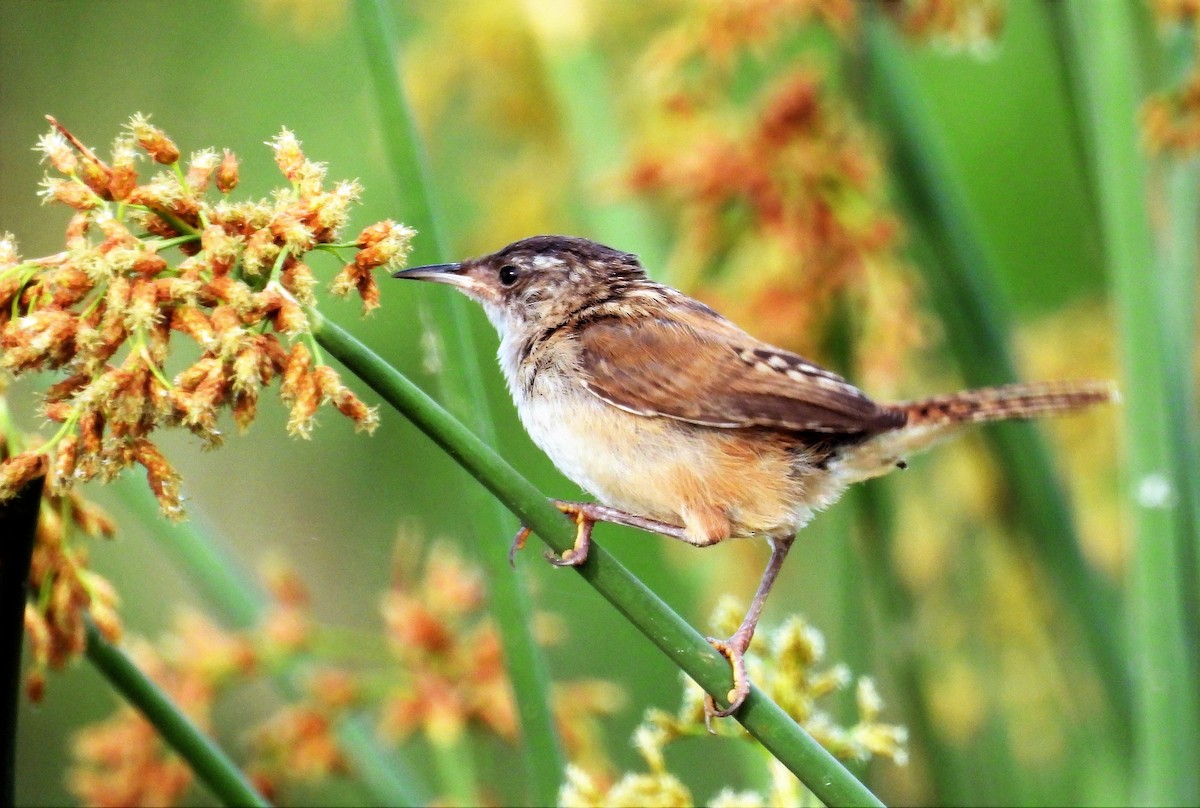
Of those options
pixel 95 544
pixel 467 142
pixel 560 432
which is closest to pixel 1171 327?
pixel 560 432

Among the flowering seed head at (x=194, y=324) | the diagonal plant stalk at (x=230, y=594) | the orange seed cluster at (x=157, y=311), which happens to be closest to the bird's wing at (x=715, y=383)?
the diagonal plant stalk at (x=230, y=594)

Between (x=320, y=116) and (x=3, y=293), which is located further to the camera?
(x=320, y=116)

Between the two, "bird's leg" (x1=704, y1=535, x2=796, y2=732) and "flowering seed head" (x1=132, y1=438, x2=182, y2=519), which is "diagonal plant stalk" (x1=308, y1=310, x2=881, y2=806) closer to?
"bird's leg" (x1=704, y1=535, x2=796, y2=732)

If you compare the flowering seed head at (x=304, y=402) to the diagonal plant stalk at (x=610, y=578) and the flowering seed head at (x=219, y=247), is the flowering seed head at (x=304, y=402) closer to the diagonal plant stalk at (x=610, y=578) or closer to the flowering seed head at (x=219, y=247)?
the diagonal plant stalk at (x=610, y=578)

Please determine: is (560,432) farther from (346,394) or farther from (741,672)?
(346,394)

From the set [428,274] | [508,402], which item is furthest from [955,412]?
[508,402]

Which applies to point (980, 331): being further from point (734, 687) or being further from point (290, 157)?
point (290, 157)
